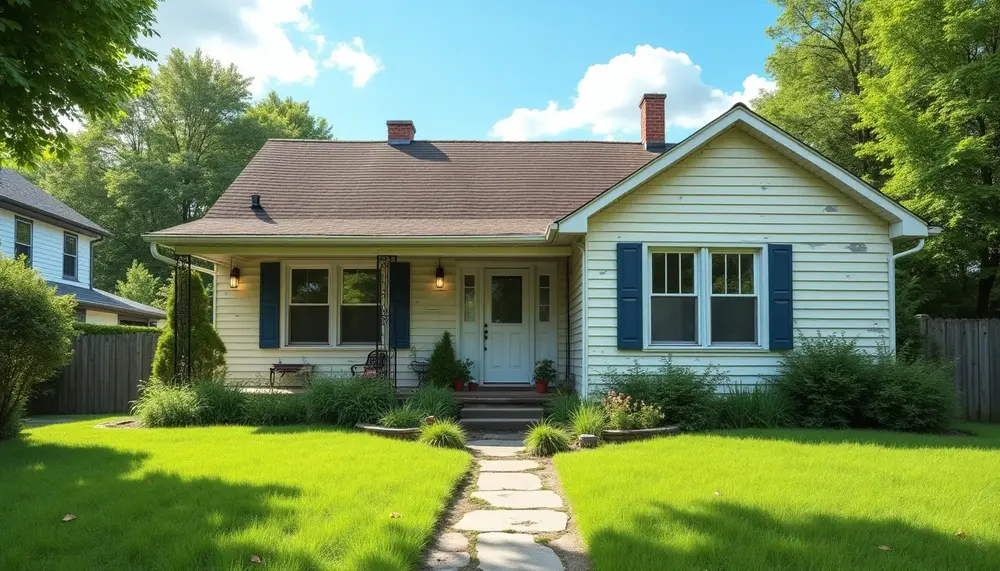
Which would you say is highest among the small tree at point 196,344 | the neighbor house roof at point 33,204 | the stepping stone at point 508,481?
the neighbor house roof at point 33,204

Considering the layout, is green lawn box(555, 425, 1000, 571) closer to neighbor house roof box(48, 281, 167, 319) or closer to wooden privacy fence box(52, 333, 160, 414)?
wooden privacy fence box(52, 333, 160, 414)

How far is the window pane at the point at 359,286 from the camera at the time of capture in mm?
11992

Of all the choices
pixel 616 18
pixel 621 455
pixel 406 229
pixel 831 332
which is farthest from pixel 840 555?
pixel 616 18

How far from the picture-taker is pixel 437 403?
9023 millimetres

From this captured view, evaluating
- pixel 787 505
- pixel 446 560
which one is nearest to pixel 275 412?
pixel 446 560

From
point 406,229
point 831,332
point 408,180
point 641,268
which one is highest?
point 408,180

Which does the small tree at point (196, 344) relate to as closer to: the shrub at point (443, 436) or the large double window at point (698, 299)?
the shrub at point (443, 436)

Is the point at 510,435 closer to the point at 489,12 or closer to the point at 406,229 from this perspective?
the point at 406,229

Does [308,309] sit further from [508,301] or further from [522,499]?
[522,499]

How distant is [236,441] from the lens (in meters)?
7.51

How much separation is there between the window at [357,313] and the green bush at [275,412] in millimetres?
2644

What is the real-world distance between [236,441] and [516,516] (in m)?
4.20

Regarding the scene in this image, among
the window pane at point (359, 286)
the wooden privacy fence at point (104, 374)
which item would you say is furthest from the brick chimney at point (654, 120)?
the wooden privacy fence at point (104, 374)

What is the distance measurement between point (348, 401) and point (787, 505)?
606cm
